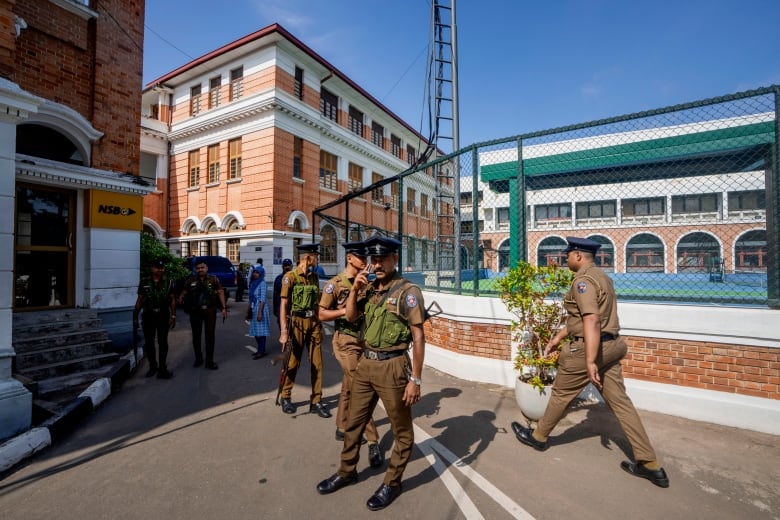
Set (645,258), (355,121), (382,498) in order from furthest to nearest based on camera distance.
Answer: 1. (355,121)
2. (645,258)
3. (382,498)

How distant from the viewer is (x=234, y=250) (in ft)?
56.1

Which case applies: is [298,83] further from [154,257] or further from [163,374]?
[163,374]

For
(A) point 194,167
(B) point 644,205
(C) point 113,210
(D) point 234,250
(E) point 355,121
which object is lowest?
(D) point 234,250

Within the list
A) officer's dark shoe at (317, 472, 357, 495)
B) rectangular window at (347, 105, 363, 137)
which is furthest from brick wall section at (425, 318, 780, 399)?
rectangular window at (347, 105, 363, 137)

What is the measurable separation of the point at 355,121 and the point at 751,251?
20693 millimetres

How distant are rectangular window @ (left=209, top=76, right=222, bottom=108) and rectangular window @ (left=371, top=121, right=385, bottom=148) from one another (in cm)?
941

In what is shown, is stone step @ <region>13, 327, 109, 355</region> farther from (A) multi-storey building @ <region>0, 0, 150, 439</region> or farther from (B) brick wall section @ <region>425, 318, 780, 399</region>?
(B) brick wall section @ <region>425, 318, 780, 399</region>

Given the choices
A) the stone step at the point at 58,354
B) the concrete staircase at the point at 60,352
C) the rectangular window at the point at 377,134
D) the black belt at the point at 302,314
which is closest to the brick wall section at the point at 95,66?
the concrete staircase at the point at 60,352

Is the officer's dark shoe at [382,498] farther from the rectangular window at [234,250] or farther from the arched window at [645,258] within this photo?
the rectangular window at [234,250]

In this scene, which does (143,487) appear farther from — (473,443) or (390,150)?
(390,150)

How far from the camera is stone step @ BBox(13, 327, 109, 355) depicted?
5156 mm

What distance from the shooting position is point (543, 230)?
537 centimetres

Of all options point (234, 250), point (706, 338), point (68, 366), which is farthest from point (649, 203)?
point (234, 250)

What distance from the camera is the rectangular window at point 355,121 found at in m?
21.5
